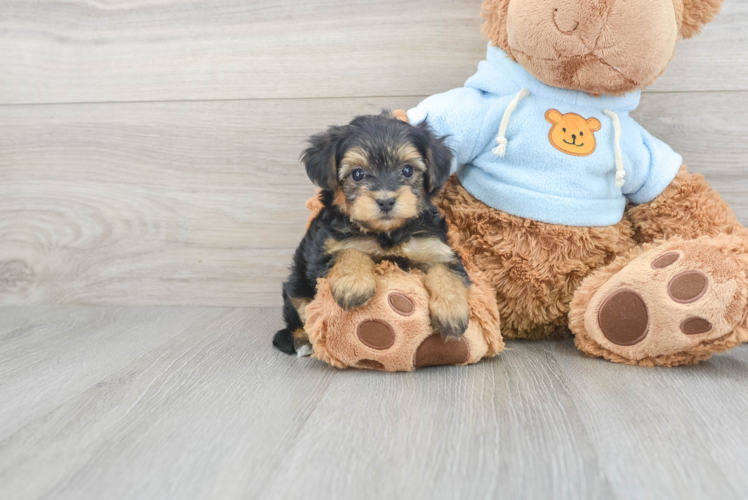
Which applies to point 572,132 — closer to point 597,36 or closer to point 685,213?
point 597,36

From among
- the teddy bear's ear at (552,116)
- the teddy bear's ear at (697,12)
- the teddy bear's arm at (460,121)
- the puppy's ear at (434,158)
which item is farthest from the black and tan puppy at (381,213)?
the teddy bear's ear at (697,12)

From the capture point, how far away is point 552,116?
1.77 meters

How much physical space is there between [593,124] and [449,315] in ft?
2.50

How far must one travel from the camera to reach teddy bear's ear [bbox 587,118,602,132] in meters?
1.77

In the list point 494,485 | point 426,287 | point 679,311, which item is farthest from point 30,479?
point 679,311

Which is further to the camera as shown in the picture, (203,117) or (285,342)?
(203,117)

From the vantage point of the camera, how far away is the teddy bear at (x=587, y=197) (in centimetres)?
156

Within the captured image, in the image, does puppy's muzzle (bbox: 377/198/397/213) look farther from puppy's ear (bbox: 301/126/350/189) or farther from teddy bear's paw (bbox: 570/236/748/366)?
teddy bear's paw (bbox: 570/236/748/366)

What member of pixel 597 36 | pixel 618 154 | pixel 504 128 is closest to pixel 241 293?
pixel 504 128

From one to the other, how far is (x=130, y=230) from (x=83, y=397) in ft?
3.64

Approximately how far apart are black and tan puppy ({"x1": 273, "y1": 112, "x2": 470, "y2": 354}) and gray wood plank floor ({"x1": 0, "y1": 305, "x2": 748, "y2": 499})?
25cm

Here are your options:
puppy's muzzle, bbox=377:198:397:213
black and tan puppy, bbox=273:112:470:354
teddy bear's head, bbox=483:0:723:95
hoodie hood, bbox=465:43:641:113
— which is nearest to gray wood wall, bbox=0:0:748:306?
hoodie hood, bbox=465:43:641:113

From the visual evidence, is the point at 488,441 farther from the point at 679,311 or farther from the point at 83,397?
the point at 83,397

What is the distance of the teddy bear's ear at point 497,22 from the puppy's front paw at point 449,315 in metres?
0.79
